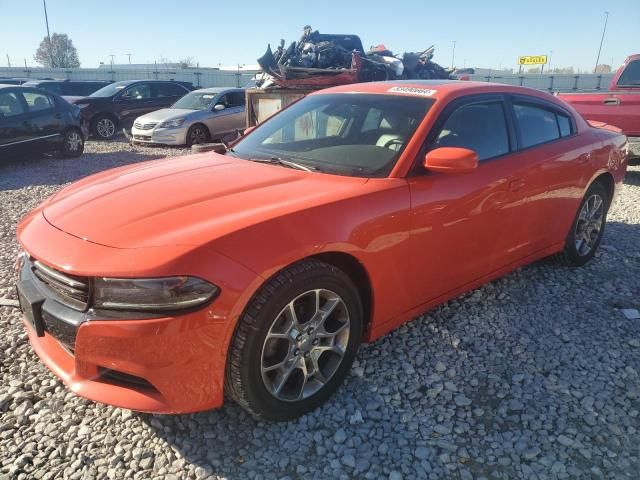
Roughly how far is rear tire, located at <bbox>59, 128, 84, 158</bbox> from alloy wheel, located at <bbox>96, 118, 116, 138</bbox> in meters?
3.05

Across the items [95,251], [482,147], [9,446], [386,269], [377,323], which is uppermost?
[482,147]

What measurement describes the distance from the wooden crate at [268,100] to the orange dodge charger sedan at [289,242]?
181 inches

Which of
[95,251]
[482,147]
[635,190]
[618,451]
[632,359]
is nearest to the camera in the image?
[95,251]

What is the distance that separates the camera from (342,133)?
3.38m

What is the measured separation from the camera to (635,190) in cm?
749

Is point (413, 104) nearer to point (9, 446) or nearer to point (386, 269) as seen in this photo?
point (386, 269)

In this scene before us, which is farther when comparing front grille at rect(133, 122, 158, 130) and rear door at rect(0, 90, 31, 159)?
front grille at rect(133, 122, 158, 130)

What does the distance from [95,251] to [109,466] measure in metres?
0.97

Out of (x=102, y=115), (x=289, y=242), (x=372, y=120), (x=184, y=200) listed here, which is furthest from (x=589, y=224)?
(x=102, y=115)

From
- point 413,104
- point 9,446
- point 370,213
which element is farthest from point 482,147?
point 9,446

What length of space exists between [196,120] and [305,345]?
397 inches

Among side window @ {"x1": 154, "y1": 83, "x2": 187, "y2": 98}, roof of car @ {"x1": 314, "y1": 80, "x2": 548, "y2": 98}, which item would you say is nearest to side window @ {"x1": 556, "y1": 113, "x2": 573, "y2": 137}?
roof of car @ {"x1": 314, "y1": 80, "x2": 548, "y2": 98}

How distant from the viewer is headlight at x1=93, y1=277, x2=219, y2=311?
1.97 meters

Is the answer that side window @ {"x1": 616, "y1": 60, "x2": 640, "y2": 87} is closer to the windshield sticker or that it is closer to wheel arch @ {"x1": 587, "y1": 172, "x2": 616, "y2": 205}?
wheel arch @ {"x1": 587, "y1": 172, "x2": 616, "y2": 205}
